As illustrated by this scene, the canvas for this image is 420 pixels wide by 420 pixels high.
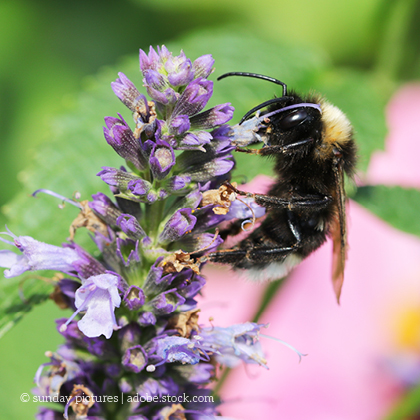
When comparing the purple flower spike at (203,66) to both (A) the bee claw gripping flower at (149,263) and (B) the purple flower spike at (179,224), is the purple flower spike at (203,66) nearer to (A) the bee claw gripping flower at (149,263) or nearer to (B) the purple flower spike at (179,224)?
(A) the bee claw gripping flower at (149,263)

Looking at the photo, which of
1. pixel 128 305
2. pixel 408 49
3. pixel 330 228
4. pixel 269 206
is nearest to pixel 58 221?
pixel 128 305

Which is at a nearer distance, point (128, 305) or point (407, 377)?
point (128, 305)

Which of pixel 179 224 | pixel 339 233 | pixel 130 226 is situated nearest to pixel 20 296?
pixel 130 226

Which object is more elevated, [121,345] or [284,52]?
[284,52]

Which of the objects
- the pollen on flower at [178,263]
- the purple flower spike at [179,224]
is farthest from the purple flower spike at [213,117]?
the pollen on flower at [178,263]

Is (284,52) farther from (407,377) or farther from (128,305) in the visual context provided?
(407,377)

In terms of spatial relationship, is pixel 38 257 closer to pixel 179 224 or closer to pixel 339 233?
pixel 179 224

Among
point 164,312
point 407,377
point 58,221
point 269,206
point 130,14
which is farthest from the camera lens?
point 130,14
